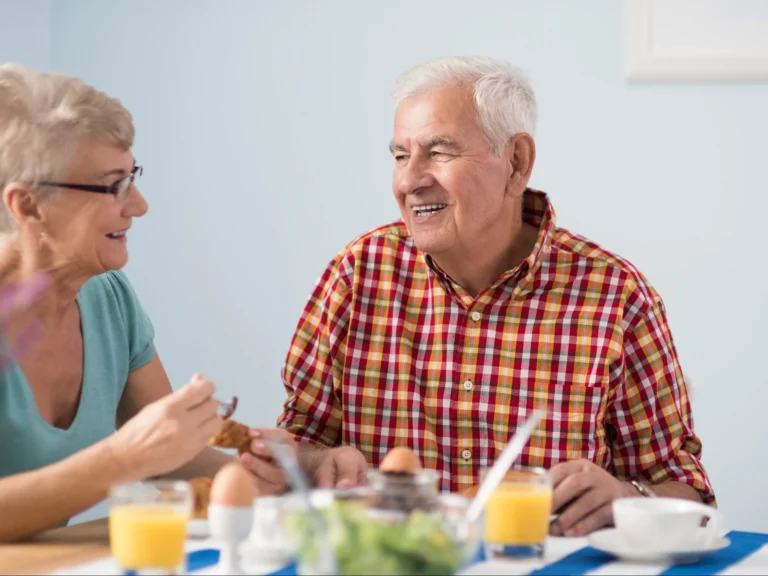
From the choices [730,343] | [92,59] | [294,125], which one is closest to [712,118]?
[730,343]

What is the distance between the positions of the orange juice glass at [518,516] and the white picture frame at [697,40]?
6.32 ft

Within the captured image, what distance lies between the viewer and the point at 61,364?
6.14 ft

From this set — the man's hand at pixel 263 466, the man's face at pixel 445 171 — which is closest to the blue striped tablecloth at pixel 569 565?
the man's hand at pixel 263 466

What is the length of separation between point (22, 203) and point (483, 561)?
95 cm

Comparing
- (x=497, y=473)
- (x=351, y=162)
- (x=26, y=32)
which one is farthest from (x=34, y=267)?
(x=26, y=32)

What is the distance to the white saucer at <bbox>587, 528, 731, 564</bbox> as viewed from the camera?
139 cm

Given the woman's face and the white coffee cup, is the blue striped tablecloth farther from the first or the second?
the woman's face

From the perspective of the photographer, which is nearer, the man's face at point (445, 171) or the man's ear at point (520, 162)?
the man's face at point (445, 171)

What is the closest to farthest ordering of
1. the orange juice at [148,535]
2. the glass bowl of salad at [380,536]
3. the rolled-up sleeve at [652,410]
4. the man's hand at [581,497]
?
the glass bowl of salad at [380,536] < the orange juice at [148,535] < the man's hand at [581,497] < the rolled-up sleeve at [652,410]

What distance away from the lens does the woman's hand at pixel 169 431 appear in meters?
1.47

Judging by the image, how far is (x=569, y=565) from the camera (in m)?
1.38

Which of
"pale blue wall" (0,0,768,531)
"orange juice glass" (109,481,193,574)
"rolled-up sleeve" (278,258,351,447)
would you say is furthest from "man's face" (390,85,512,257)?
"pale blue wall" (0,0,768,531)

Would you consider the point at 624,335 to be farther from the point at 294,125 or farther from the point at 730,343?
the point at 294,125

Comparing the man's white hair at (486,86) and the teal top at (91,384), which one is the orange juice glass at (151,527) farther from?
the man's white hair at (486,86)
